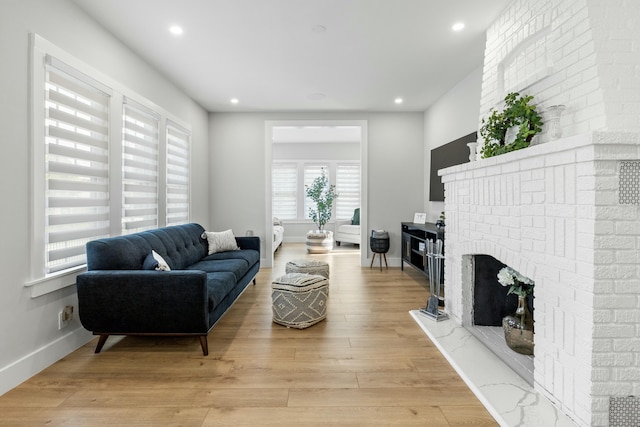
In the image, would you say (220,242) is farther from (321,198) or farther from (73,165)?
(321,198)

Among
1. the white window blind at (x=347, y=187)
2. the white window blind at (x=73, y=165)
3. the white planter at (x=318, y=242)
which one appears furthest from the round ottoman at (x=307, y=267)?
the white window blind at (x=347, y=187)

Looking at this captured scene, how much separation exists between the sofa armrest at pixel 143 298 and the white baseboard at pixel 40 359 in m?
0.28

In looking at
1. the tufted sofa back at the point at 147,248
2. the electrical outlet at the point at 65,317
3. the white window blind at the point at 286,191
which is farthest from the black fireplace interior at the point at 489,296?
the white window blind at the point at 286,191

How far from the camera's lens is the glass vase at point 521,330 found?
7.61ft

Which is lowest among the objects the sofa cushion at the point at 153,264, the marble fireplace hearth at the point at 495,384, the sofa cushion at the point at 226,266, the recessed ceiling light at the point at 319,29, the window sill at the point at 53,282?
the marble fireplace hearth at the point at 495,384

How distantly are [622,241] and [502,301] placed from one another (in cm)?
153

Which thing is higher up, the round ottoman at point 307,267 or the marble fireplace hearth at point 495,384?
the round ottoman at point 307,267

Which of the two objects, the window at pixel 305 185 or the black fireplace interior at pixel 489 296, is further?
the window at pixel 305 185

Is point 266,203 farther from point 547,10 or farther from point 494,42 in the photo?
point 547,10

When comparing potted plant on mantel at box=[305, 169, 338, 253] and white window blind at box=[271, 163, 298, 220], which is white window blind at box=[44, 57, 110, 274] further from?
white window blind at box=[271, 163, 298, 220]

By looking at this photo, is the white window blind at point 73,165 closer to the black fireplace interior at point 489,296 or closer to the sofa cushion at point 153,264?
the sofa cushion at point 153,264

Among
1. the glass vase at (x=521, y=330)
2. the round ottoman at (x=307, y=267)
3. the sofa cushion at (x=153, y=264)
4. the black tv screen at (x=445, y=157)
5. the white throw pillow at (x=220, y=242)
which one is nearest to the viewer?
the glass vase at (x=521, y=330)

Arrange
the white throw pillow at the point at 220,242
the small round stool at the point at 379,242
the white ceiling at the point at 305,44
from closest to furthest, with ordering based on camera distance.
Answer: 1. the white ceiling at the point at 305,44
2. the white throw pillow at the point at 220,242
3. the small round stool at the point at 379,242

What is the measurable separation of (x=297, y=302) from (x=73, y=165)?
2120 millimetres
